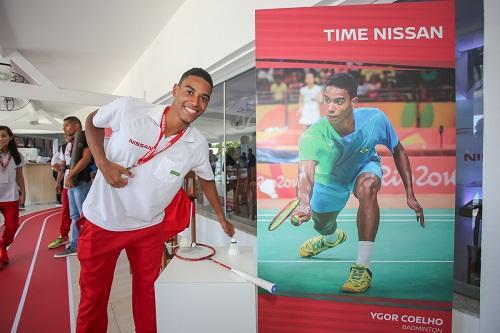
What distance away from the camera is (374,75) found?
1306mm

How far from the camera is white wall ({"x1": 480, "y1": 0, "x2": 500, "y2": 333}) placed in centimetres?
126

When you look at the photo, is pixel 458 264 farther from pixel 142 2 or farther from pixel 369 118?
pixel 142 2

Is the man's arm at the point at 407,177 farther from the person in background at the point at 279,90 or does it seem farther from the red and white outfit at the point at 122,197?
the red and white outfit at the point at 122,197

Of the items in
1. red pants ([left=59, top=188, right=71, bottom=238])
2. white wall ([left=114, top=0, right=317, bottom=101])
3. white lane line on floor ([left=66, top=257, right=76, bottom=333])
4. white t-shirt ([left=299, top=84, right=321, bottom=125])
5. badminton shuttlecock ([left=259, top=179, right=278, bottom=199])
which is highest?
white wall ([left=114, top=0, right=317, bottom=101])

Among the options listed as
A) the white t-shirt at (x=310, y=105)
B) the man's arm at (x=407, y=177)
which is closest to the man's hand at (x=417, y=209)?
the man's arm at (x=407, y=177)

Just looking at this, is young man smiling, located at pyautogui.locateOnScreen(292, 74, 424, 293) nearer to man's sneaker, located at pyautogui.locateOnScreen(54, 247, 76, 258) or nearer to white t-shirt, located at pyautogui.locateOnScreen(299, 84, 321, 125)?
white t-shirt, located at pyautogui.locateOnScreen(299, 84, 321, 125)

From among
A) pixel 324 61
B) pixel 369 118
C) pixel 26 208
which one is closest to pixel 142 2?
pixel 324 61

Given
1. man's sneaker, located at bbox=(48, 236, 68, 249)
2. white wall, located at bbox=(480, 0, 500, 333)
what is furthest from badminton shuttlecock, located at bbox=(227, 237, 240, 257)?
man's sneaker, located at bbox=(48, 236, 68, 249)

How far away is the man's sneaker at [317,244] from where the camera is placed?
1368 millimetres

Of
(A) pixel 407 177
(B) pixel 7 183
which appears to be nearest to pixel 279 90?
(A) pixel 407 177

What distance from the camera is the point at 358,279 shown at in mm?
1363

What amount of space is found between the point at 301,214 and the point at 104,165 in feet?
3.11

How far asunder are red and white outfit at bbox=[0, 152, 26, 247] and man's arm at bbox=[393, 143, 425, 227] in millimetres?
3551

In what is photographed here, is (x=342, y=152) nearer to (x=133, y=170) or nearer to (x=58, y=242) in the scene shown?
(x=133, y=170)
